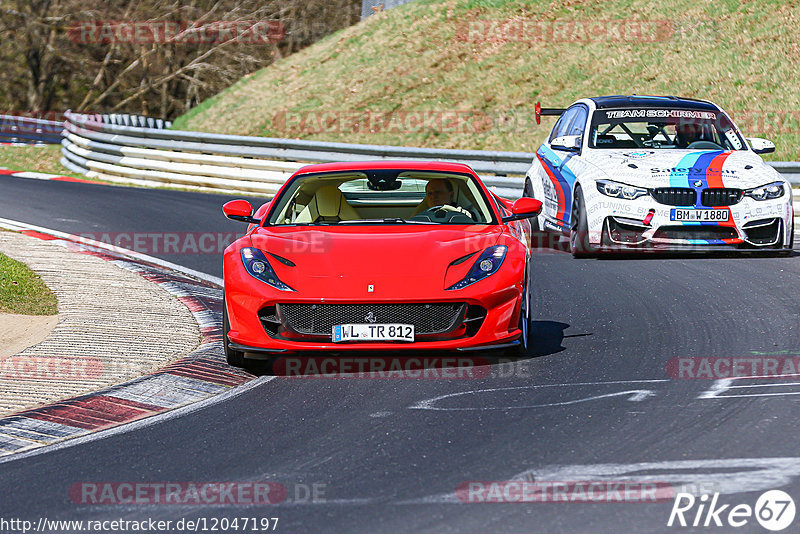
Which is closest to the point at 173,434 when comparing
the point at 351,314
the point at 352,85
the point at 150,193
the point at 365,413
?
the point at 365,413

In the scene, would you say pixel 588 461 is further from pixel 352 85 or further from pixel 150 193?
pixel 352 85

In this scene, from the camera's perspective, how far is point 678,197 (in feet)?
38.8

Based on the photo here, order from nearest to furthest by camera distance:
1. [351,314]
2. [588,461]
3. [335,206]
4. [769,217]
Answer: [588,461], [351,314], [335,206], [769,217]

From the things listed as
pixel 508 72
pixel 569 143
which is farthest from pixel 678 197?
pixel 508 72

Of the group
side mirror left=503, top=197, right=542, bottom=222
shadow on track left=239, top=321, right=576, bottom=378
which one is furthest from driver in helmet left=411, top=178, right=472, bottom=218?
shadow on track left=239, top=321, right=576, bottom=378

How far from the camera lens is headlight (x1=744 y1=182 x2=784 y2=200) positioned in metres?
11.9

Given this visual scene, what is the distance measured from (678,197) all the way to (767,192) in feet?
2.96

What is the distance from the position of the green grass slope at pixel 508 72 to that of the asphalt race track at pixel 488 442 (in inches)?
670

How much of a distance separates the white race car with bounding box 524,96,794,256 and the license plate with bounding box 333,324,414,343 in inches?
201

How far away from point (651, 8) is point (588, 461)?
89.6 feet

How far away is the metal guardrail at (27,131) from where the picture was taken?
1499 inches

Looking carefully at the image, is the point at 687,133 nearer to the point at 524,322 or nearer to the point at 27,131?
the point at 524,322

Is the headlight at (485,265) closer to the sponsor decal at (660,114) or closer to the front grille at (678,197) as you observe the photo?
the front grille at (678,197)

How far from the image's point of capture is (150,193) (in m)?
20.5
